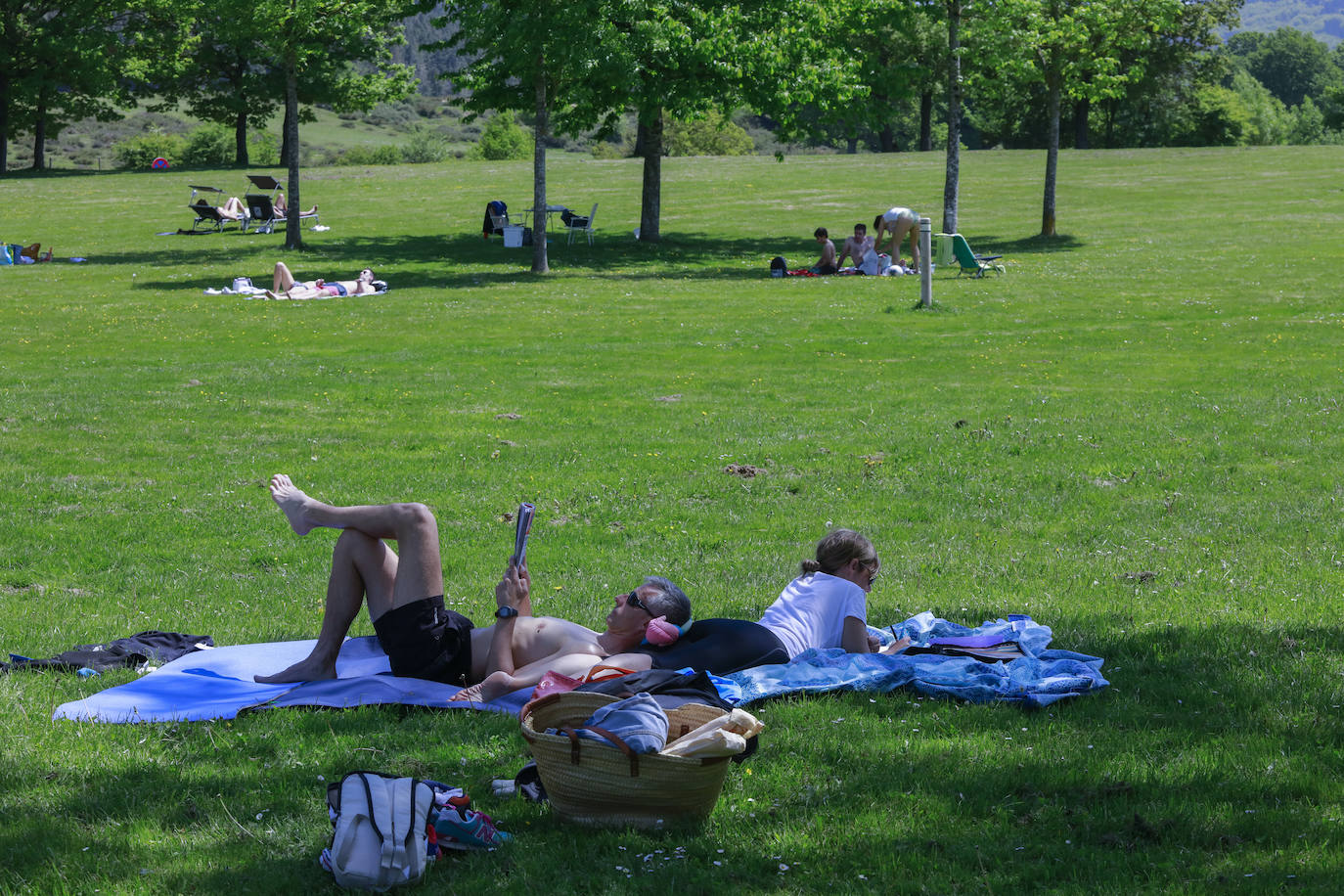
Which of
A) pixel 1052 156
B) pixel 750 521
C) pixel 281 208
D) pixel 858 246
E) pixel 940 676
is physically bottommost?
pixel 750 521

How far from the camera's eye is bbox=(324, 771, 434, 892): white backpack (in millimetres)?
3955

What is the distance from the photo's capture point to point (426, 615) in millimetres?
6230

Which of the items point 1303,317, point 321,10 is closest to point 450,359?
point 1303,317

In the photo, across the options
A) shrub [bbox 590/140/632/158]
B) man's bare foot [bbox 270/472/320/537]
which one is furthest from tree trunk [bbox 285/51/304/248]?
shrub [bbox 590/140/632/158]

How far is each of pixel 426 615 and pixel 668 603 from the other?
48.6 inches

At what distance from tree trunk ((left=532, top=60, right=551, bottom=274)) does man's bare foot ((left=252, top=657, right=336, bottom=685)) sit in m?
21.9

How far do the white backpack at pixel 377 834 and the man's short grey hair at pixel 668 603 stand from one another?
7.27 feet

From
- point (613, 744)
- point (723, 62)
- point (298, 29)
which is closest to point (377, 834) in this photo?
point (613, 744)

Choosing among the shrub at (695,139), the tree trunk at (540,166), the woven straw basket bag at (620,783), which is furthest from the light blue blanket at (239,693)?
the shrub at (695,139)

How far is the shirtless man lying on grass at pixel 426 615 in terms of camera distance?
20.1 feet

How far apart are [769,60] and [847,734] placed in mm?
27288

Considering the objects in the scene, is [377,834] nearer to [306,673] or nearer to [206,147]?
[306,673]

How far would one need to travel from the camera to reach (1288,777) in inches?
187

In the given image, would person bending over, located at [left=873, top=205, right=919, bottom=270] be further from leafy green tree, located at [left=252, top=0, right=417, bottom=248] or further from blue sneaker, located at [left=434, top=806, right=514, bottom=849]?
blue sneaker, located at [left=434, top=806, right=514, bottom=849]
